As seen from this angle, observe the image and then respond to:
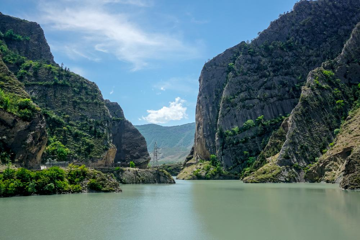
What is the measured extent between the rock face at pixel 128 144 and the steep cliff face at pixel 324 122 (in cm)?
7128

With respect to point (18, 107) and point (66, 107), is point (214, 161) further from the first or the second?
point (18, 107)

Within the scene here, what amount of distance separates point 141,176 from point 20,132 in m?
42.8

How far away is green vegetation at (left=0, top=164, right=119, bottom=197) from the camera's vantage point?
2092 inches

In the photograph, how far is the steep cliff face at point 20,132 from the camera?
2874 inches

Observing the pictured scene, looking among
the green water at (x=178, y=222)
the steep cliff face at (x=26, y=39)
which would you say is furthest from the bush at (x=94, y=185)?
the steep cliff face at (x=26, y=39)

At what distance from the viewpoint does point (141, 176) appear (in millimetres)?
107750

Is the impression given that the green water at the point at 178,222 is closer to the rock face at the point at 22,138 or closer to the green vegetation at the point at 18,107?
the rock face at the point at 22,138

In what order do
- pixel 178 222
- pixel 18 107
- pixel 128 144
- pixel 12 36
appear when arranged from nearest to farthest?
1. pixel 178 222
2. pixel 18 107
3. pixel 12 36
4. pixel 128 144

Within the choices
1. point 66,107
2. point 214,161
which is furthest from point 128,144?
point 66,107

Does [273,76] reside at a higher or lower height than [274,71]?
lower

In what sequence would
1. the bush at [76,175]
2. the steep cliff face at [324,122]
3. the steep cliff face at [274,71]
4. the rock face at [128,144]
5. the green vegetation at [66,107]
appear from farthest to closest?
the rock face at [128,144] < the steep cliff face at [274,71] < the green vegetation at [66,107] < the steep cliff face at [324,122] < the bush at [76,175]

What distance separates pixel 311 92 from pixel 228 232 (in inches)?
4025

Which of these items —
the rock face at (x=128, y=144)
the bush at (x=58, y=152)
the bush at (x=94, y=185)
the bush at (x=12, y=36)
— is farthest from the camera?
the rock face at (x=128, y=144)

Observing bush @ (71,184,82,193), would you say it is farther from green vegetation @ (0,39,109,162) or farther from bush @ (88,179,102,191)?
green vegetation @ (0,39,109,162)
